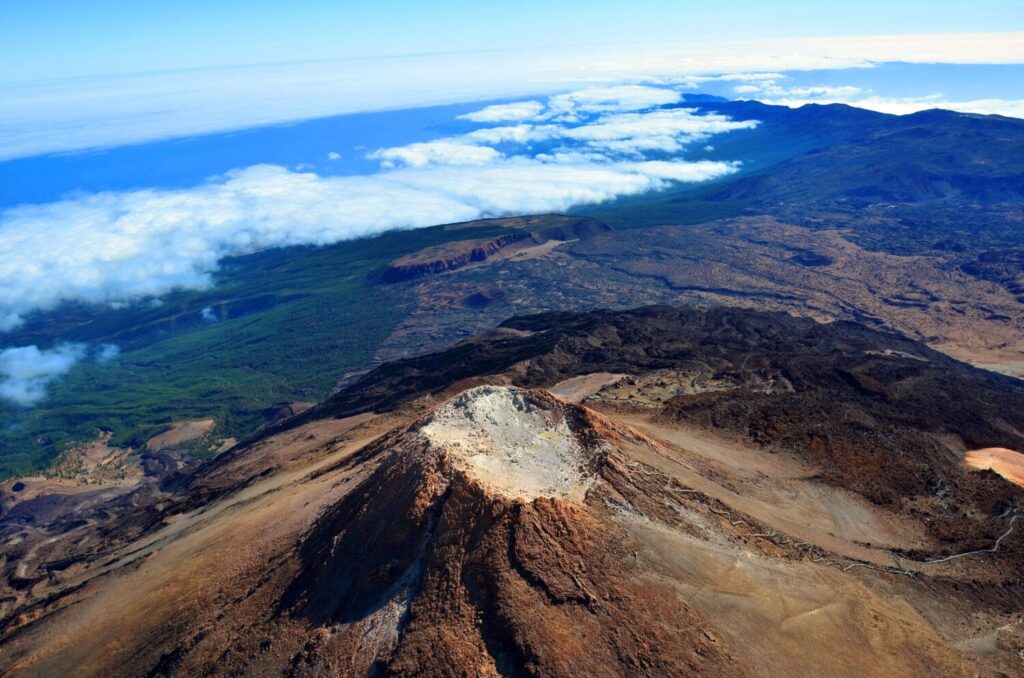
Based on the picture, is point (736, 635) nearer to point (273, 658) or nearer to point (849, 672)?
point (849, 672)

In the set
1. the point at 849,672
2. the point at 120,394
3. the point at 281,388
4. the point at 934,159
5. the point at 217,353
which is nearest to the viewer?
the point at 849,672

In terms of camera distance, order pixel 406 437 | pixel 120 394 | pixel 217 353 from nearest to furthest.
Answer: pixel 406 437
pixel 120 394
pixel 217 353

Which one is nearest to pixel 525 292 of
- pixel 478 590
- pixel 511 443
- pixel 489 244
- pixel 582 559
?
pixel 489 244

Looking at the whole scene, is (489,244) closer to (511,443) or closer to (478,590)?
(511,443)

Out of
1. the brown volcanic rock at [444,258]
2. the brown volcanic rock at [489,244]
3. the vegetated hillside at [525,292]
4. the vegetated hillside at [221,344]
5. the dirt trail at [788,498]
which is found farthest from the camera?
the brown volcanic rock at [489,244]

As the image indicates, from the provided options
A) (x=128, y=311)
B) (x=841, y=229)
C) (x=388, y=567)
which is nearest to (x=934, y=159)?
(x=841, y=229)

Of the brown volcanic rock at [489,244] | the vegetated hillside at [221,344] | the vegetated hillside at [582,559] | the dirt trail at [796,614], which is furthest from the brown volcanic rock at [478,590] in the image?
the brown volcanic rock at [489,244]

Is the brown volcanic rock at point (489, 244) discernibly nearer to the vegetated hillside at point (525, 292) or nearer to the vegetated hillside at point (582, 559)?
the vegetated hillside at point (525, 292)
